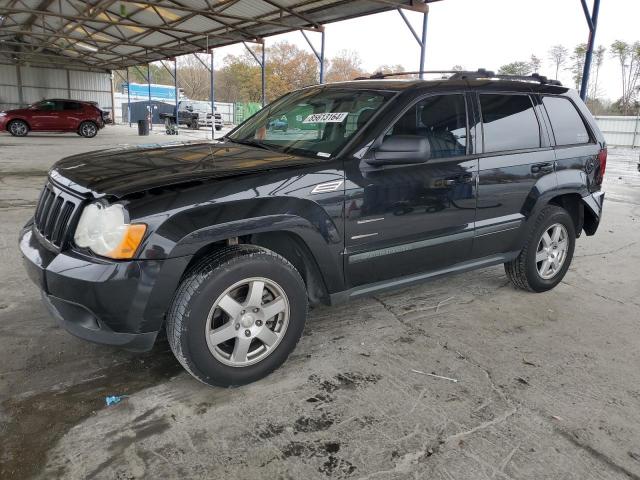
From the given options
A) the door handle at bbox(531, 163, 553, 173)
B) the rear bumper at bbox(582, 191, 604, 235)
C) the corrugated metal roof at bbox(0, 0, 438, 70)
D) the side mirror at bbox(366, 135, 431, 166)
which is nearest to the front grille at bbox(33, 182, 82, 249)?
the side mirror at bbox(366, 135, 431, 166)

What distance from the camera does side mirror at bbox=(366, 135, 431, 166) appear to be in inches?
112

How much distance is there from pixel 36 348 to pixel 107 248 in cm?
123

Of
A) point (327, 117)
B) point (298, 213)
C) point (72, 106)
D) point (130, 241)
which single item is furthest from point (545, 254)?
point (72, 106)

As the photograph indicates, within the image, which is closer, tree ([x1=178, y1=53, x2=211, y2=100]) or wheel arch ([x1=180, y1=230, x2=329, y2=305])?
wheel arch ([x1=180, y1=230, x2=329, y2=305])

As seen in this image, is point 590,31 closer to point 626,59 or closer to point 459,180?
point 459,180

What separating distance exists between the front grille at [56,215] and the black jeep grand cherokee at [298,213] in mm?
13

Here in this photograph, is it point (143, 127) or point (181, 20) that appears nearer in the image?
Answer: point (181, 20)

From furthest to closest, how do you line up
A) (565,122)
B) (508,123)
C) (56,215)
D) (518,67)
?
1. (518,67)
2. (565,122)
3. (508,123)
4. (56,215)

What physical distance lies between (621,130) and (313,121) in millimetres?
27535

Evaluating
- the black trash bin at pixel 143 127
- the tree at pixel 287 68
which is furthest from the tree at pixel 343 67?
the black trash bin at pixel 143 127

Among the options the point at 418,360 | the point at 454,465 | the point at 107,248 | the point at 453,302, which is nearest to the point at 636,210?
the point at 453,302

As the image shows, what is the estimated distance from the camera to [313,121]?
336 cm

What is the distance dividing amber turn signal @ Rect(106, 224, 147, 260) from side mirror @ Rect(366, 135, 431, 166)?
1.36 metres

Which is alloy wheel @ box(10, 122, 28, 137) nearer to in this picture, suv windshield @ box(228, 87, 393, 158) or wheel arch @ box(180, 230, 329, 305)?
suv windshield @ box(228, 87, 393, 158)
